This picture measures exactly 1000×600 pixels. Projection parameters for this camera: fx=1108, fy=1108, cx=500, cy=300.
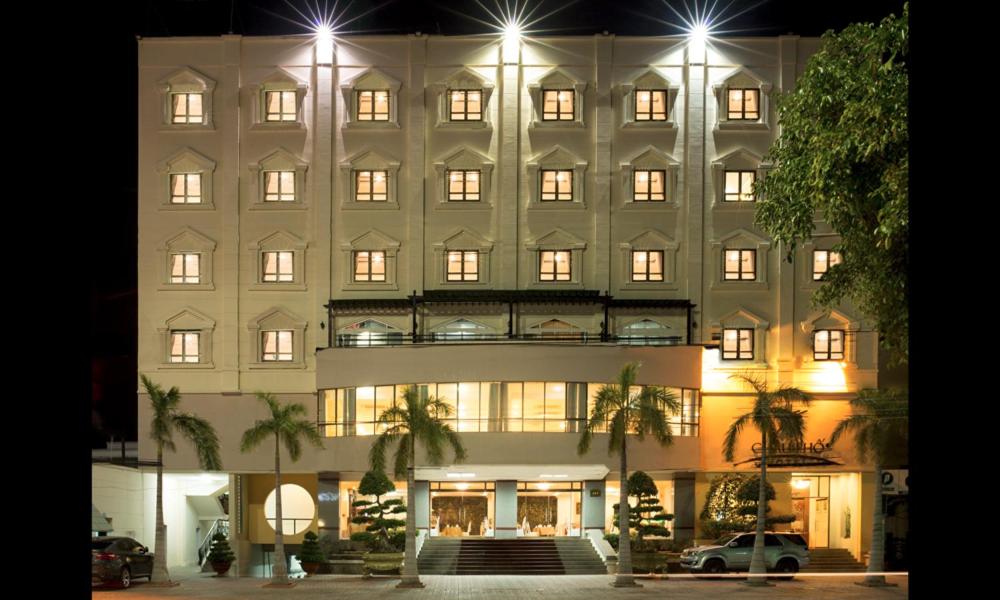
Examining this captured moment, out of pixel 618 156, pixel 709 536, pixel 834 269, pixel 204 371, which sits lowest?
pixel 709 536

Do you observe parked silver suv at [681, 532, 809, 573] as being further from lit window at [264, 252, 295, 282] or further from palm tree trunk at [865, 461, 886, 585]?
lit window at [264, 252, 295, 282]

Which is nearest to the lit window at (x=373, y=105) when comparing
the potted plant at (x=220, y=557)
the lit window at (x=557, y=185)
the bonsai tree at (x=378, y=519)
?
the lit window at (x=557, y=185)

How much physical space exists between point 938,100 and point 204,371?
147ft

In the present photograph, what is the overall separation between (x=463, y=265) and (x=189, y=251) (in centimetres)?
1143

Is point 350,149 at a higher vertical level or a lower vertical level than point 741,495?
higher

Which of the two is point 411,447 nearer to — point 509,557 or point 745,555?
point 509,557

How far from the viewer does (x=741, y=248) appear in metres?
46.0

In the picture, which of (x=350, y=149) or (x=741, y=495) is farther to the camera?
(x=350, y=149)

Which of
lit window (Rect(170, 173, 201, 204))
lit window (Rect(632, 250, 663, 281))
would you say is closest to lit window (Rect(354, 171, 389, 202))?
lit window (Rect(170, 173, 201, 204))

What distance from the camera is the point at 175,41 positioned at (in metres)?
46.2

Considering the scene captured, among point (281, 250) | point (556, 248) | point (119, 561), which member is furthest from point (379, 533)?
point (556, 248)

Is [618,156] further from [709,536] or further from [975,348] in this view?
[975,348]

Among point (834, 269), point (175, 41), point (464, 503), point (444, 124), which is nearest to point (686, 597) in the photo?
point (834, 269)

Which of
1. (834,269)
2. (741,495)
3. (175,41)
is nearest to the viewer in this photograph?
(834,269)
